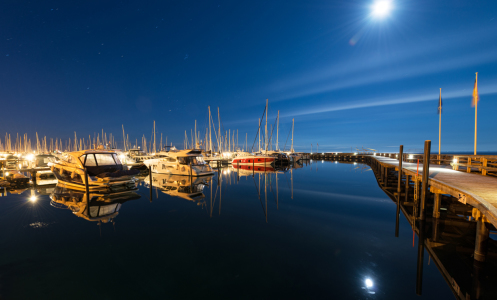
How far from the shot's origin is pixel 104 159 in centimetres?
1622

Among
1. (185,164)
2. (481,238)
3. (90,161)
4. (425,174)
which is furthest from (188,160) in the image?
(481,238)

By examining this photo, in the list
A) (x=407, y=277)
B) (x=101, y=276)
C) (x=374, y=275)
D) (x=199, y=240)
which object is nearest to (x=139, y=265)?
(x=101, y=276)

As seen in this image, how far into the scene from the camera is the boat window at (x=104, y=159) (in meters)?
15.9

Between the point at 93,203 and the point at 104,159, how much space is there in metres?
5.51

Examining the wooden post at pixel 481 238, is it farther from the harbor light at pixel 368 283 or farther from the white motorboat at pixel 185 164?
the white motorboat at pixel 185 164

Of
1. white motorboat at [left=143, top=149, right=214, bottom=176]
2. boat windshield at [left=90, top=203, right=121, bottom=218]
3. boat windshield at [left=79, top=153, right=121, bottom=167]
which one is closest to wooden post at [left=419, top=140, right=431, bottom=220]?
boat windshield at [left=90, top=203, right=121, bottom=218]

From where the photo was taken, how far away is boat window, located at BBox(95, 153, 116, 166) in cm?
1592

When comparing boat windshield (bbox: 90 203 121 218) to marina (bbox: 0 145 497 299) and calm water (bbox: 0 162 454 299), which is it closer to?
marina (bbox: 0 145 497 299)

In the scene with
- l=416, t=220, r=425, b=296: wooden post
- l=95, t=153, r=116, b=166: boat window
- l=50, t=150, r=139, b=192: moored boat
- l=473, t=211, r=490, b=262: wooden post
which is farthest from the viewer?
l=95, t=153, r=116, b=166: boat window

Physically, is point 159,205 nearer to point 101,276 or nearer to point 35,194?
point 101,276

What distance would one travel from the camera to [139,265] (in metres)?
5.87

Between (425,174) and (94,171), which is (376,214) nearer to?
(425,174)

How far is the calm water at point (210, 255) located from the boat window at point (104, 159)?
16.0 feet

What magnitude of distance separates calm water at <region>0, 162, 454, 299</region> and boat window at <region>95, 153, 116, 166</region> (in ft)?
16.0
